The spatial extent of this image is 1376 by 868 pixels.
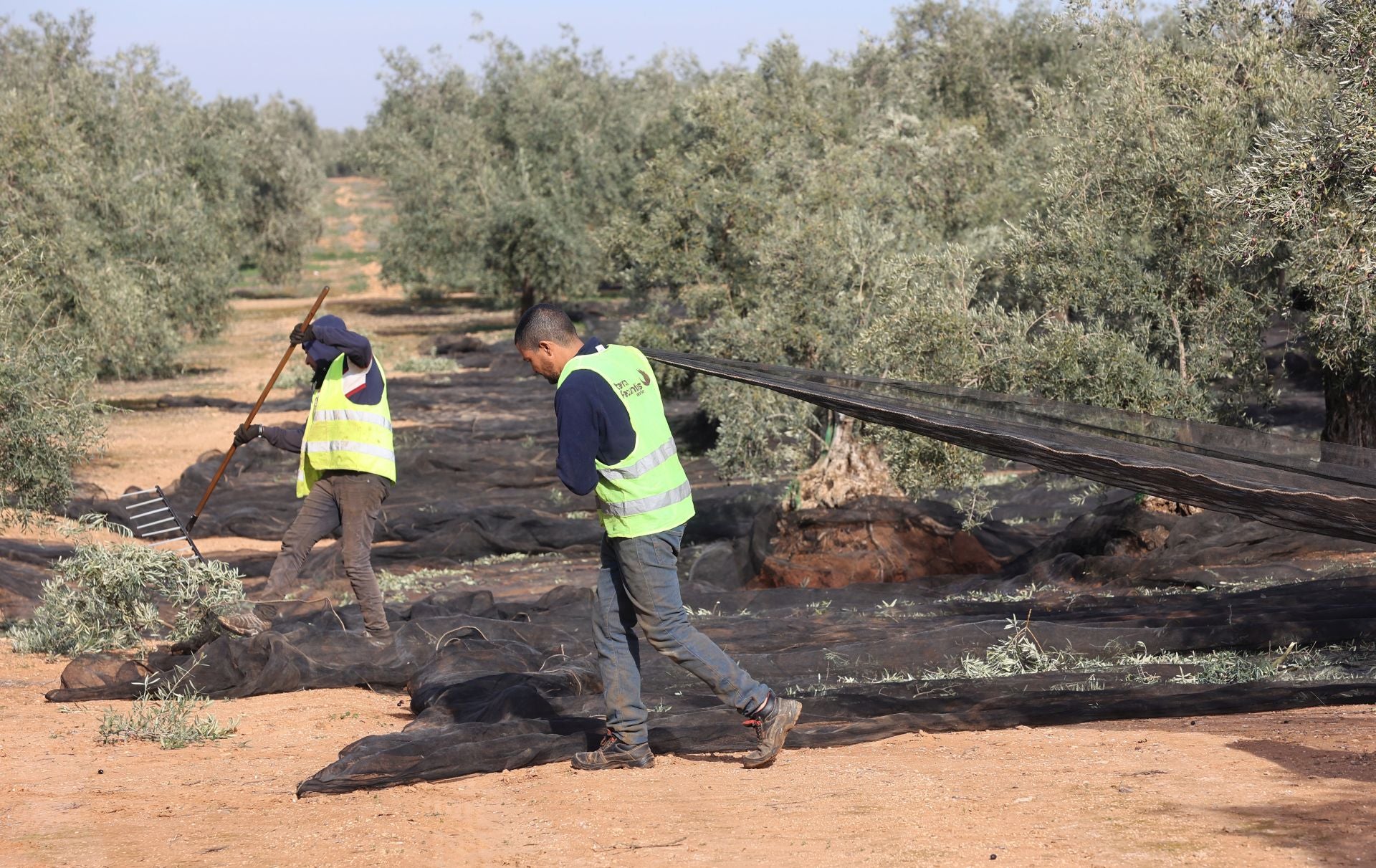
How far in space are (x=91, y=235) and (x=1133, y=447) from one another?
61.1ft

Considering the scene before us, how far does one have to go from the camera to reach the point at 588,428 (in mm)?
4887

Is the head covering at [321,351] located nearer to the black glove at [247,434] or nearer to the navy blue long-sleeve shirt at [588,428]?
the black glove at [247,434]

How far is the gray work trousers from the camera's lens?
23.9 ft

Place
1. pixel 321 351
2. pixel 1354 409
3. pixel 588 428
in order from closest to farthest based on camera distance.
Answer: pixel 588 428 < pixel 321 351 < pixel 1354 409

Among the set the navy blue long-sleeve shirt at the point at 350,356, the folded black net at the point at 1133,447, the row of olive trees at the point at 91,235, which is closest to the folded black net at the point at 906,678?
the folded black net at the point at 1133,447

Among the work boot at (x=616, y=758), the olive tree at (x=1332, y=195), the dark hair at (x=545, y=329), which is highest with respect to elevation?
the olive tree at (x=1332, y=195)

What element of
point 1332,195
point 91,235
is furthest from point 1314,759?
point 91,235

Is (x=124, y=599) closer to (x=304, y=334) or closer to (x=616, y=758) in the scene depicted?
(x=304, y=334)

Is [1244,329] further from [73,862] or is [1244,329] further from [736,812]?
[73,862]

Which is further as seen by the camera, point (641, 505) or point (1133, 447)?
point (1133, 447)

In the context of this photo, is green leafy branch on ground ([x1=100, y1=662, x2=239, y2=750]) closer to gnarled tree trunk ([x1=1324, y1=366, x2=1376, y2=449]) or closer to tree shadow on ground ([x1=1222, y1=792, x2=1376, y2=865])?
tree shadow on ground ([x1=1222, y1=792, x2=1376, y2=865])

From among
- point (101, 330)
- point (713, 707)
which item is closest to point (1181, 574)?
point (713, 707)

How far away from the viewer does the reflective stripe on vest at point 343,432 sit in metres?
7.28

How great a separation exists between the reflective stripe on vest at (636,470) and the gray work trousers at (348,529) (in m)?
2.72
